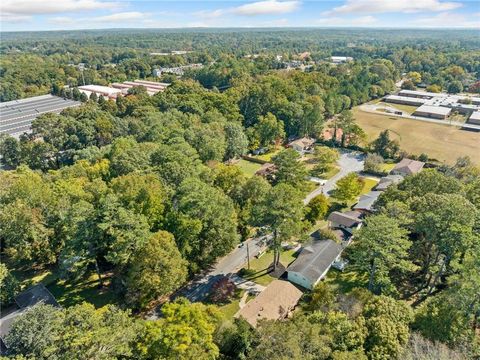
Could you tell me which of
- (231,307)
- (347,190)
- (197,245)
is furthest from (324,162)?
(231,307)

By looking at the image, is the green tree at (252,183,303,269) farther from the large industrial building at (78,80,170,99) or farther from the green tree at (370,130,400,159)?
the large industrial building at (78,80,170,99)

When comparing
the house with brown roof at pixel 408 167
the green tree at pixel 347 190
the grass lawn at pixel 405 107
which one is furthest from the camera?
the grass lawn at pixel 405 107

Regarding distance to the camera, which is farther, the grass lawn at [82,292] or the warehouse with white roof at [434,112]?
the warehouse with white roof at [434,112]

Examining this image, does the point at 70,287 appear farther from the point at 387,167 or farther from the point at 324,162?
→ the point at 387,167

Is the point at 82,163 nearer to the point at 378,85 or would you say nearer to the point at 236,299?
the point at 236,299

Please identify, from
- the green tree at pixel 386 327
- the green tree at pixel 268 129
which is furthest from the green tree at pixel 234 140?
the green tree at pixel 386 327

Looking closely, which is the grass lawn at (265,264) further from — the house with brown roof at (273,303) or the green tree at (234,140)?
the green tree at (234,140)

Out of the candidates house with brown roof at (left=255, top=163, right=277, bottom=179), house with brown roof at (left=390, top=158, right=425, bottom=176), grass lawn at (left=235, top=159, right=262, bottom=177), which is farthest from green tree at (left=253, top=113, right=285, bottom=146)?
house with brown roof at (left=390, top=158, right=425, bottom=176)
